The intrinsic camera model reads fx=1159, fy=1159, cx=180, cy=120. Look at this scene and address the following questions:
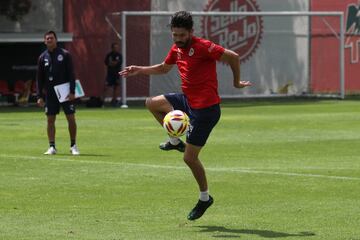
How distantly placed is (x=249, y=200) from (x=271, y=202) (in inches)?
13.4

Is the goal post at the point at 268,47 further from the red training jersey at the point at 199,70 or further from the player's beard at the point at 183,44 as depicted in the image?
the player's beard at the point at 183,44

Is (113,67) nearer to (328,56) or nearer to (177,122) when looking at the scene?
(328,56)

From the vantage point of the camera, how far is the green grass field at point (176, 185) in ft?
39.6

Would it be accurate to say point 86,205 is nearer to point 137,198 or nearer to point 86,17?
point 137,198

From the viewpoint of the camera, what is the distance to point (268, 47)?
4712cm

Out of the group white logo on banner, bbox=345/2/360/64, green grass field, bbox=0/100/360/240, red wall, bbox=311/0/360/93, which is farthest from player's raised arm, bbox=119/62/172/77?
white logo on banner, bbox=345/2/360/64

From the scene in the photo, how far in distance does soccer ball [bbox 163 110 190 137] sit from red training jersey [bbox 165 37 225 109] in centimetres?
17

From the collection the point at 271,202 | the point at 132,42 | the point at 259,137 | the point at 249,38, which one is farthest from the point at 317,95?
the point at 271,202

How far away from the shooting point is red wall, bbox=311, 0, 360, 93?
47.2 m

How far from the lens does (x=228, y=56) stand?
12562 mm

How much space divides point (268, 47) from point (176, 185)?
1243 inches

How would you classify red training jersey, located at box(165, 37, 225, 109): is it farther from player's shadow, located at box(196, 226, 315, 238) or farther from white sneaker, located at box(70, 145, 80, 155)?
white sneaker, located at box(70, 145, 80, 155)

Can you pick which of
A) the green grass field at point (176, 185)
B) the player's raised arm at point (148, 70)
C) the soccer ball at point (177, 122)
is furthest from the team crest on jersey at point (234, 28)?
the soccer ball at point (177, 122)

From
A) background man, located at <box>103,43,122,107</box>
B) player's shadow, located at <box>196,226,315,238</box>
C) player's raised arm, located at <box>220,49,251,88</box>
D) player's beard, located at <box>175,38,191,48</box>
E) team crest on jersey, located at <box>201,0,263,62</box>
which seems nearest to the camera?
player's shadow, located at <box>196,226,315,238</box>
